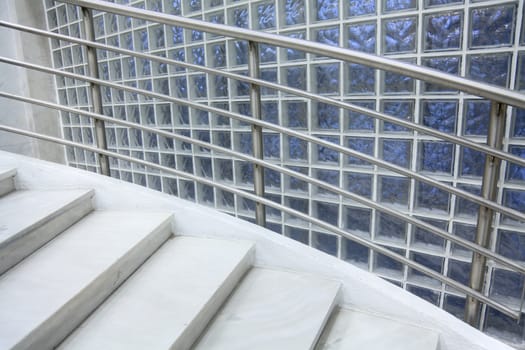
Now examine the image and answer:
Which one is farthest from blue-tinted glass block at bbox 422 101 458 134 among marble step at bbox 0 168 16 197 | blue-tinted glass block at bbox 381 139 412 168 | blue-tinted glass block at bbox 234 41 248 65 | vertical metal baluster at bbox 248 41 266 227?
marble step at bbox 0 168 16 197

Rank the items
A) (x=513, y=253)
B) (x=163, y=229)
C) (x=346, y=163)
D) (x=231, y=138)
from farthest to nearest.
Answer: (x=231, y=138)
(x=346, y=163)
(x=513, y=253)
(x=163, y=229)

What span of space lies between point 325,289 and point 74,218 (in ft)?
2.55

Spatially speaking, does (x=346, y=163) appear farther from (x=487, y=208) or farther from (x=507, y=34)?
(x=487, y=208)

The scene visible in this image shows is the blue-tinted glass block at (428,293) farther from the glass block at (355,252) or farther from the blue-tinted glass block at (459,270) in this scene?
the glass block at (355,252)

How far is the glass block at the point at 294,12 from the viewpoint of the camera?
68.9 inches

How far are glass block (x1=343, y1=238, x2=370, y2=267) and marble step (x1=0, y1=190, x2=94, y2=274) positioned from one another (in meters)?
1.18

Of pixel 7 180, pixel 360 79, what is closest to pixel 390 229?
pixel 360 79

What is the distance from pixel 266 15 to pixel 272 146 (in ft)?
2.05

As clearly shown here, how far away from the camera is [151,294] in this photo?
96 centimetres

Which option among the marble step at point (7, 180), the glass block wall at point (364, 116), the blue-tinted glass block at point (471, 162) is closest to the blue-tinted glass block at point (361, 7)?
the glass block wall at point (364, 116)

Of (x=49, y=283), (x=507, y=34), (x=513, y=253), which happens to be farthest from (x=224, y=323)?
(x=507, y=34)

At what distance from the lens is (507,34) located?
52.2 inches

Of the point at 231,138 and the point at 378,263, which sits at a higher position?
the point at 231,138

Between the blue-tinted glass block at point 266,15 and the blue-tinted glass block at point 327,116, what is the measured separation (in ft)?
1.48
